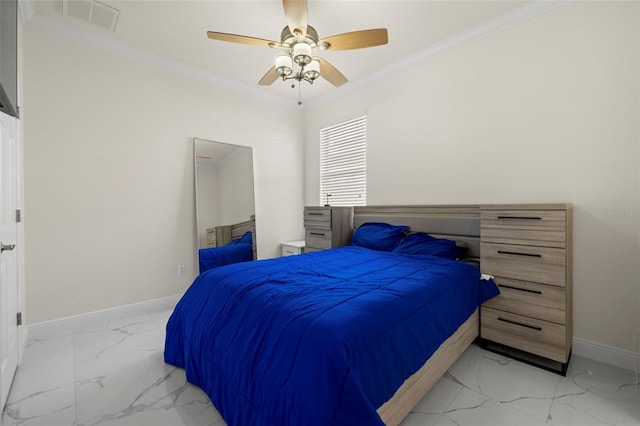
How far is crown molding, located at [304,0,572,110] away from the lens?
225 cm

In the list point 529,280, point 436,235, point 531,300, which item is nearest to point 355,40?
point 436,235

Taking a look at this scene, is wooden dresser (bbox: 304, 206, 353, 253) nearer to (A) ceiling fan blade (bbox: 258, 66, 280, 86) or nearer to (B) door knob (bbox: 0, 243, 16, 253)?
(A) ceiling fan blade (bbox: 258, 66, 280, 86)

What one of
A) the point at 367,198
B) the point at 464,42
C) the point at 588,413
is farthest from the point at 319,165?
the point at 588,413

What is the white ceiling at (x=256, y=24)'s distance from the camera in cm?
226

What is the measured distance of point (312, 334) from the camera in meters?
1.11

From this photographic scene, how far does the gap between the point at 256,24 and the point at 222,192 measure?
6.17ft

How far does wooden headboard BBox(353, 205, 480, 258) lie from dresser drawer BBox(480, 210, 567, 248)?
34cm

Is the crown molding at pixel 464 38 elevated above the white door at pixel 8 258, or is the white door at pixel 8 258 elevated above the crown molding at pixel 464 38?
the crown molding at pixel 464 38

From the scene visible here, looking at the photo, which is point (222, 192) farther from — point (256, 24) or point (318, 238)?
point (256, 24)

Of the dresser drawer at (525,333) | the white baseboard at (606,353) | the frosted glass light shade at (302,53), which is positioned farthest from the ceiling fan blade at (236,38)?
the white baseboard at (606,353)

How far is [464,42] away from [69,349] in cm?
439

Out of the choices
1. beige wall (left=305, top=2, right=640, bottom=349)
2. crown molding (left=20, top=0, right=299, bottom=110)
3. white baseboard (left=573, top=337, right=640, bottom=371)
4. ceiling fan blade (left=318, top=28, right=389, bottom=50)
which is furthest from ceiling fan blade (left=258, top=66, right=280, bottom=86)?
white baseboard (left=573, top=337, right=640, bottom=371)

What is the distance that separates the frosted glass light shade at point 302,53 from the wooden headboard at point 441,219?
1841mm

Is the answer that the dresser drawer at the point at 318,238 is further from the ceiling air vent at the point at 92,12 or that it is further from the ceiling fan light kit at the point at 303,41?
the ceiling air vent at the point at 92,12
